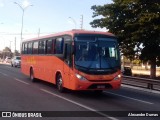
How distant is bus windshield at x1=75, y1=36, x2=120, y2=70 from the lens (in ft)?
50.0

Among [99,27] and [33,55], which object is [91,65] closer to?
[33,55]

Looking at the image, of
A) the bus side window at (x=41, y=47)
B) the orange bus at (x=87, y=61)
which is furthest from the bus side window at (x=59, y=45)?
the bus side window at (x=41, y=47)

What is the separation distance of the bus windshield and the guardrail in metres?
5.36

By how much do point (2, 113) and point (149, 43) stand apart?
96.2ft

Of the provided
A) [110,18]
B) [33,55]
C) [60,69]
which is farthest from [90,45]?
[110,18]

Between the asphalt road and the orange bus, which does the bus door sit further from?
the asphalt road

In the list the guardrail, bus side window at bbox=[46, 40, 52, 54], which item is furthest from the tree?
bus side window at bbox=[46, 40, 52, 54]

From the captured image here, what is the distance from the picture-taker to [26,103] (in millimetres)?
12922

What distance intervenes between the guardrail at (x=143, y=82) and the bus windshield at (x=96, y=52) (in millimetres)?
5363

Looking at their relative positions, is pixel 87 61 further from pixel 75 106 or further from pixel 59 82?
pixel 75 106

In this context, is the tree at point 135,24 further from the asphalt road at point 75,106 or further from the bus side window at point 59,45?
the asphalt road at point 75,106

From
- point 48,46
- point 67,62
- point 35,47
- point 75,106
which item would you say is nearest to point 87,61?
point 67,62

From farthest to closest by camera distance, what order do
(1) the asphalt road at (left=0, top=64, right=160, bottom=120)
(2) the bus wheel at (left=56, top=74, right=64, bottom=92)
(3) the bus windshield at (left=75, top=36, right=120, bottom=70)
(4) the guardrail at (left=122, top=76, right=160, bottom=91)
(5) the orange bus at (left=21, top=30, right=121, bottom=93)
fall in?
(4) the guardrail at (left=122, top=76, right=160, bottom=91) → (2) the bus wheel at (left=56, top=74, right=64, bottom=92) → (3) the bus windshield at (left=75, top=36, right=120, bottom=70) → (5) the orange bus at (left=21, top=30, right=121, bottom=93) → (1) the asphalt road at (left=0, top=64, right=160, bottom=120)

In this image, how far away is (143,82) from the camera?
2220cm
